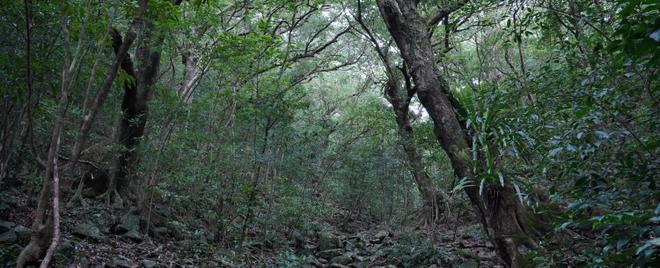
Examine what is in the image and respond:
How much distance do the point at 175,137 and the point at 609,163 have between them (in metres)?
5.94

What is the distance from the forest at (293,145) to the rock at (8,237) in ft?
0.05

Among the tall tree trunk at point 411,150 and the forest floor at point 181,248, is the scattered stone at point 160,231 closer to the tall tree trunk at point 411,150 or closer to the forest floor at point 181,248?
the forest floor at point 181,248

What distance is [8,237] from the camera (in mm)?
4562

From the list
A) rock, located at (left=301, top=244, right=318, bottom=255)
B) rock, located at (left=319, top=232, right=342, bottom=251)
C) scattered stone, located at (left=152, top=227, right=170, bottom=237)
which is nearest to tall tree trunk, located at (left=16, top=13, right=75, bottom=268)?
scattered stone, located at (left=152, top=227, right=170, bottom=237)

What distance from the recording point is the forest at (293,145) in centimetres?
278

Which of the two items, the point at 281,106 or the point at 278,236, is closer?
the point at 281,106

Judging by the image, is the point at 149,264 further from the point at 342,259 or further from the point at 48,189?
the point at 342,259

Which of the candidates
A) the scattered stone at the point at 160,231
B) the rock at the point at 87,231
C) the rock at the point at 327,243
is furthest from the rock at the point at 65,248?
the rock at the point at 327,243

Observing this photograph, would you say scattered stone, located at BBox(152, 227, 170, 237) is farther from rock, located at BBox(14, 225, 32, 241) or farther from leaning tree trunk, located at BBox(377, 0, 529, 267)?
leaning tree trunk, located at BBox(377, 0, 529, 267)

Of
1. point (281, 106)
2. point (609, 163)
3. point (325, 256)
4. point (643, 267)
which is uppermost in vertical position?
point (281, 106)

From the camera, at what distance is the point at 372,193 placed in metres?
11.7

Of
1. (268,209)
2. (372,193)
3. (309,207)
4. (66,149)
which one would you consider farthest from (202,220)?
(372,193)

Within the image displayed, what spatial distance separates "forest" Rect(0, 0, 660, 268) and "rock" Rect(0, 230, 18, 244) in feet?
0.05

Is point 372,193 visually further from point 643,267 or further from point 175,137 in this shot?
point 643,267
